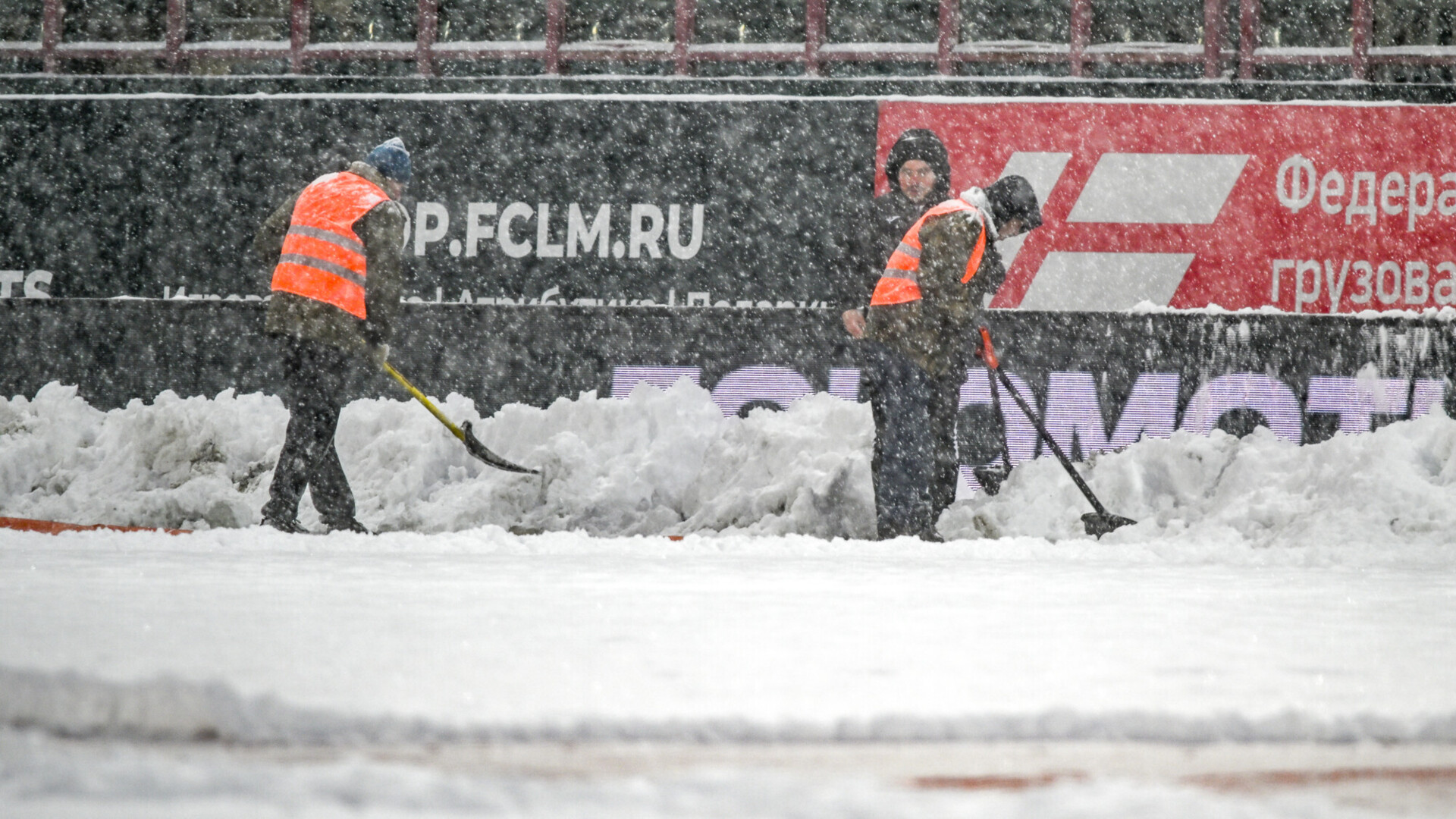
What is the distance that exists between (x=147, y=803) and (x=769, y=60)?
7.07 meters

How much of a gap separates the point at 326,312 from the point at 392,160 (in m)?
0.79

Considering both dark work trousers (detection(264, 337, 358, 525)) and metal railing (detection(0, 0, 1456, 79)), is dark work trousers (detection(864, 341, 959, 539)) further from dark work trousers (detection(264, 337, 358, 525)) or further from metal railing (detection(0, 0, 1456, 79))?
metal railing (detection(0, 0, 1456, 79))

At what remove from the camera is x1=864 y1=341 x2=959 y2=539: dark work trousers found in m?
6.45

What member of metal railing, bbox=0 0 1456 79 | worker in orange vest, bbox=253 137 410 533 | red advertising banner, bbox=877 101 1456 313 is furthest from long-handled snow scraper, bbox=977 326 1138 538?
worker in orange vest, bbox=253 137 410 533

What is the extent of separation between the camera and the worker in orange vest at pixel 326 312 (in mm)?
6480

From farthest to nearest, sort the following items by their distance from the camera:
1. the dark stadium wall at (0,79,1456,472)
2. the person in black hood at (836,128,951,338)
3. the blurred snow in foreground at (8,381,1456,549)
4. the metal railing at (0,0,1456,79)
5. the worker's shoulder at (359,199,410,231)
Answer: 1. the metal railing at (0,0,1456,79)
2. the dark stadium wall at (0,79,1456,472)
3. the person in black hood at (836,128,951,338)
4. the worker's shoulder at (359,199,410,231)
5. the blurred snow in foreground at (8,381,1456,549)

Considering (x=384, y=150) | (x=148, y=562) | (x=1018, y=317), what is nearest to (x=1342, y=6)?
(x=1018, y=317)

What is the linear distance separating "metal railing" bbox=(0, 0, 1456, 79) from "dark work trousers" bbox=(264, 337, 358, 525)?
266 cm

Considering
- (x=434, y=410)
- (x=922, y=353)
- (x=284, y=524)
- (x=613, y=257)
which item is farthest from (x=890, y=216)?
(x=284, y=524)

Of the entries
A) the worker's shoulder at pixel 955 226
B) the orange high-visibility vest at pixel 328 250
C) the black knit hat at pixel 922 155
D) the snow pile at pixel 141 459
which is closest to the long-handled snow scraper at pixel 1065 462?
the worker's shoulder at pixel 955 226

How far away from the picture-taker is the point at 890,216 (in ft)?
22.7

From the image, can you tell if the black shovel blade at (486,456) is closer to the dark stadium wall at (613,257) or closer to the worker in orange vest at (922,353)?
the dark stadium wall at (613,257)

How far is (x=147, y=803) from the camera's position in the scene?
1776 millimetres

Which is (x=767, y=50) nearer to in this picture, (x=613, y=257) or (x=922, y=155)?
(x=613, y=257)
